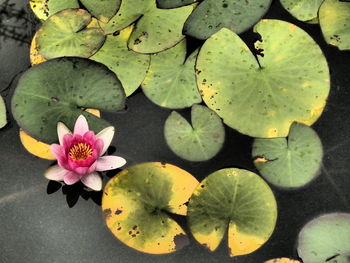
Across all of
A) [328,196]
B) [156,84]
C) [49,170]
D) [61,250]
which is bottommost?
[61,250]

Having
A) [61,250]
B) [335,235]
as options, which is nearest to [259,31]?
[335,235]

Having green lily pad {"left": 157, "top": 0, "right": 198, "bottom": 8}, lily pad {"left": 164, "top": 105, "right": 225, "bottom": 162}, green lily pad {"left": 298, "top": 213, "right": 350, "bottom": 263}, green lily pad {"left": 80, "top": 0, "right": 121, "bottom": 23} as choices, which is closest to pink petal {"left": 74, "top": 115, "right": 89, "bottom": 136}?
lily pad {"left": 164, "top": 105, "right": 225, "bottom": 162}

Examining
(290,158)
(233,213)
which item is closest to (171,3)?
(290,158)

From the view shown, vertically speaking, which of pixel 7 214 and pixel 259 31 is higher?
pixel 259 31

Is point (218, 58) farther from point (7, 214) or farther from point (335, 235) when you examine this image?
point (7, 214)

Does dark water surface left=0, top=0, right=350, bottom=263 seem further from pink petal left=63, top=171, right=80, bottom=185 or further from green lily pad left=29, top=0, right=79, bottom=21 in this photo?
green lily pad left=29, top=0, right=79, bottom=21

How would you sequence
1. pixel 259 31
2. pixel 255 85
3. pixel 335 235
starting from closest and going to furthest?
pixel 335 235, pixel 255 85, pixel 259 31
